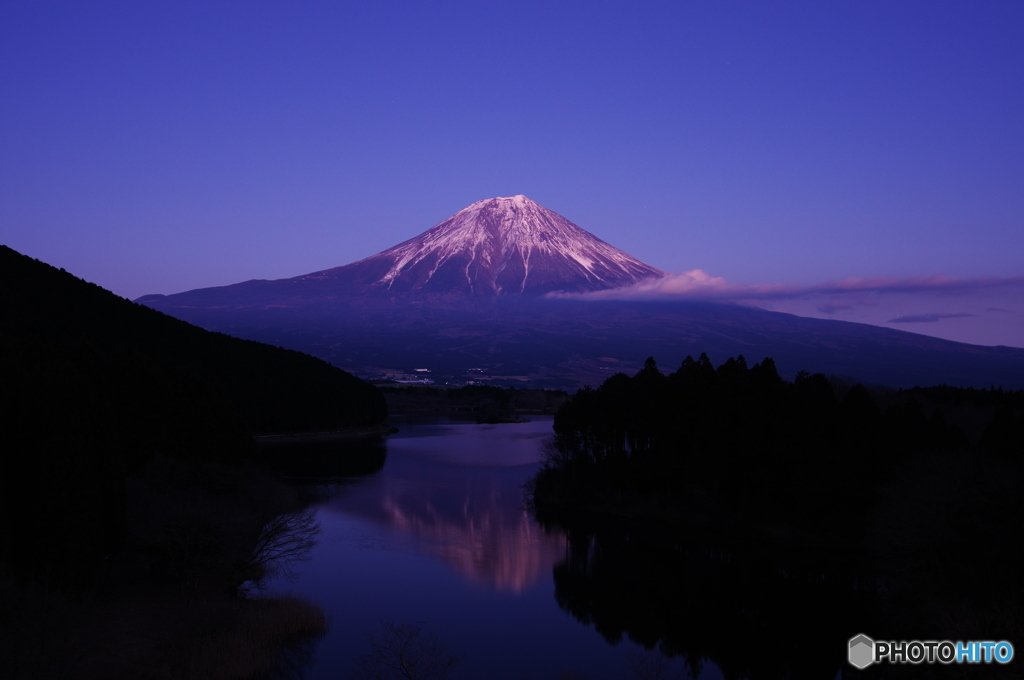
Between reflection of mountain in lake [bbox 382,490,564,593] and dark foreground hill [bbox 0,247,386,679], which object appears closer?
dark foreground hill [bbox 0,247,386,679]

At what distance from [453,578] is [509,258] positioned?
16837cm

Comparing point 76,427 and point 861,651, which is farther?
point 861,651

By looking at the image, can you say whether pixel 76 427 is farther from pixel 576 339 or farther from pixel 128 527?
pixel 576 339

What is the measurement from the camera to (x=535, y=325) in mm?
168125

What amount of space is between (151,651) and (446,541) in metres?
13.2

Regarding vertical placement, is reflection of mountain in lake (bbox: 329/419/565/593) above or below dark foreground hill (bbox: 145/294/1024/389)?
below

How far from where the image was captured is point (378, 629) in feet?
57.5

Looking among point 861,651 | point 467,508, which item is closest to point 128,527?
point 467,508

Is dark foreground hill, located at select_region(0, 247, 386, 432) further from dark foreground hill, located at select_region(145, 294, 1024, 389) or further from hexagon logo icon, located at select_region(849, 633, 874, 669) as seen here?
dark foreground hill, located at select_region(145, 294, 1024, 389)

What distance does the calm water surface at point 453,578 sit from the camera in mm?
16438

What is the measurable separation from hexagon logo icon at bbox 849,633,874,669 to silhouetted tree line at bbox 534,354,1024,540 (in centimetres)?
586

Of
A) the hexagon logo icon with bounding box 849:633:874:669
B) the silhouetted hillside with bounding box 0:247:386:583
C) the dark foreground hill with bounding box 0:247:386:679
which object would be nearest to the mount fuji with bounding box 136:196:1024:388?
the silhouetted hillside with bounding box 0:247:386:583
